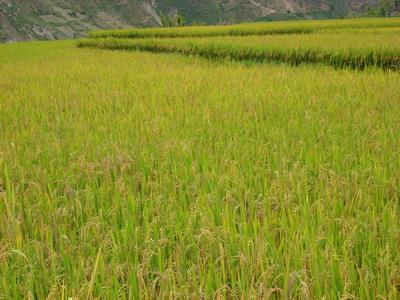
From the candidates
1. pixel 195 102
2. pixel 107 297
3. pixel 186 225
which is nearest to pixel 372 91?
pixel 195 102

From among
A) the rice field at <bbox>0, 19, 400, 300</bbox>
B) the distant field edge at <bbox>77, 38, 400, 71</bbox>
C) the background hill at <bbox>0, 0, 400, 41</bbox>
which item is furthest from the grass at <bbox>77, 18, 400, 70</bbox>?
the background hill at <bbox>0, 0, 400, 41</bbox>

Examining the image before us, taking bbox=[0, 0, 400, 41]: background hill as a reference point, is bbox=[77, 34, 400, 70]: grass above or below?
below

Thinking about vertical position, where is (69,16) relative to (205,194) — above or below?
above

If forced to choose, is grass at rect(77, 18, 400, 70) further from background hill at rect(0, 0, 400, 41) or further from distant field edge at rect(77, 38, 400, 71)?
background hill at rect(0, 0, 400, 41)

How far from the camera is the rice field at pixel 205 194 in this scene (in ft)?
5.09

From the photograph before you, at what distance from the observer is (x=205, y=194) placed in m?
2.25

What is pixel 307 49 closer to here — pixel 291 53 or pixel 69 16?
pixel 291 53

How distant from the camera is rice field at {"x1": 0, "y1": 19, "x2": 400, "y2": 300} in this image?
155 cm

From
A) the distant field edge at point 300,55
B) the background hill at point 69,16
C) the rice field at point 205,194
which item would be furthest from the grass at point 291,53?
the background hill at point 69,16

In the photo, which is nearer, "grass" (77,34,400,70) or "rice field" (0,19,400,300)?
"rice field" (0,19,400,300)

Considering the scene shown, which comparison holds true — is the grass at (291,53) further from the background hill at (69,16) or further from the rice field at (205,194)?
the background hill at (69,16)

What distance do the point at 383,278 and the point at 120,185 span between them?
1.63m

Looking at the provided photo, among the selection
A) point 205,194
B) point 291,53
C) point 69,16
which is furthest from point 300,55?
point 69,16

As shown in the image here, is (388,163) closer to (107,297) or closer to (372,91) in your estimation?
(107,297)
